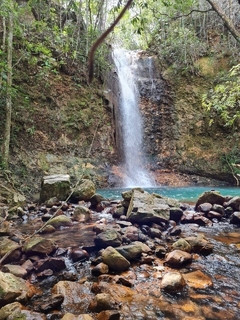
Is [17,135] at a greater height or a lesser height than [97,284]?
greater

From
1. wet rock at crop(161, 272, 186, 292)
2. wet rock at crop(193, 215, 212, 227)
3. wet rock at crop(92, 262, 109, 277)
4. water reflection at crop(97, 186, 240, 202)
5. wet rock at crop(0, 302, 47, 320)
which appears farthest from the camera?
water reflection at crop(97, 186, 240, 202)

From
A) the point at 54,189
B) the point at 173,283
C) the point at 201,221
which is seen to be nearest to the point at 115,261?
the point at 173,283

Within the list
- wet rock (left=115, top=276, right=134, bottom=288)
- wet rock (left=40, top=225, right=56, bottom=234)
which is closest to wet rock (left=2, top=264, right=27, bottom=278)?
wet rock (left=115, top=276, right=134, bottom=288)

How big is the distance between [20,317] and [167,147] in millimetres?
12160

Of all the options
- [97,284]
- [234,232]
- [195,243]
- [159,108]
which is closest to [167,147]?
[159,108]

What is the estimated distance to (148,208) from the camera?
4.64 m

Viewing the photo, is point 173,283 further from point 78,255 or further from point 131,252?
point 78,255

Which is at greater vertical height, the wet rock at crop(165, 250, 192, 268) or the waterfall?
the waterfall

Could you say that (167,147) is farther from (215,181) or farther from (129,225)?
(129,225)

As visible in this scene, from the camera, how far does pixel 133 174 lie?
12.0 metres

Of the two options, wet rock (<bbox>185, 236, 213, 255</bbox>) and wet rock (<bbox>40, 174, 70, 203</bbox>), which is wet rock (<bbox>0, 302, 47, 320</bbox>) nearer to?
wet rock (<bbox>185, 236, 213, 255</bbox>)

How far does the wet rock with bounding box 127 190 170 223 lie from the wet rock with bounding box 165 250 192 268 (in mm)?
1366

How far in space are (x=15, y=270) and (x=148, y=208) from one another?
2.57 meters

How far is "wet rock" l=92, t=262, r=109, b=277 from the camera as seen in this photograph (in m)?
2.68
